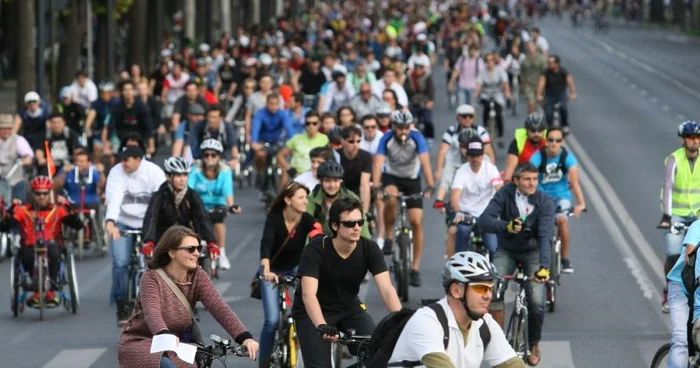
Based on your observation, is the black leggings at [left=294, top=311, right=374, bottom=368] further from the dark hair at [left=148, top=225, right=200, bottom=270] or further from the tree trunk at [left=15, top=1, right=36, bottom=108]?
the tree trunk at [left=15, top=1, right=36, bottom=108]

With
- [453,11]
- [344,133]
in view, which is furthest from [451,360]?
[453,11]

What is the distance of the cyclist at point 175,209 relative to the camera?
14727 mm

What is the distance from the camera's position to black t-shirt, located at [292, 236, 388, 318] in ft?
35.9

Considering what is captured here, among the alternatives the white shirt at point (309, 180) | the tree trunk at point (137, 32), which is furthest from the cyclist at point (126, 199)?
the tree trunk at point (137, 32)

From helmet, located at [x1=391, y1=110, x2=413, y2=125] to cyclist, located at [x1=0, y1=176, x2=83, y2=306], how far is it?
10.7 ft

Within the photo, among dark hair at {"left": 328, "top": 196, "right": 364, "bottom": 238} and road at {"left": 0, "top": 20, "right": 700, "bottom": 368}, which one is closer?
dark hair at {"left": 328, "top": 196, "right": 364, "bottom": 238}

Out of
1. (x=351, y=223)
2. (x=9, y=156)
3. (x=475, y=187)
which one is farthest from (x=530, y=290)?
(x=9, y=156)

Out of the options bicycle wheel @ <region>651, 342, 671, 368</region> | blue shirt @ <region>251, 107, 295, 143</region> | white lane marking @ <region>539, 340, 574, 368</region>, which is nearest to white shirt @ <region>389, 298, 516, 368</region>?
bicycle wheel @ <region>651, 342, 671, 368</region>

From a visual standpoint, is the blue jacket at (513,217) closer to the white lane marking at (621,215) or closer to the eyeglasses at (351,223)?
the eyeglasses at (351,223)

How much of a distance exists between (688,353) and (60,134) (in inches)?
541

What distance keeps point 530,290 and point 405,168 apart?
5.60 m

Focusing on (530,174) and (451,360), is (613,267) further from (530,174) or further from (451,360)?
(451,360)

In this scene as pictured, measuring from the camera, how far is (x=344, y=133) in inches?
709

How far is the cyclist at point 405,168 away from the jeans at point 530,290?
448 centimetres
